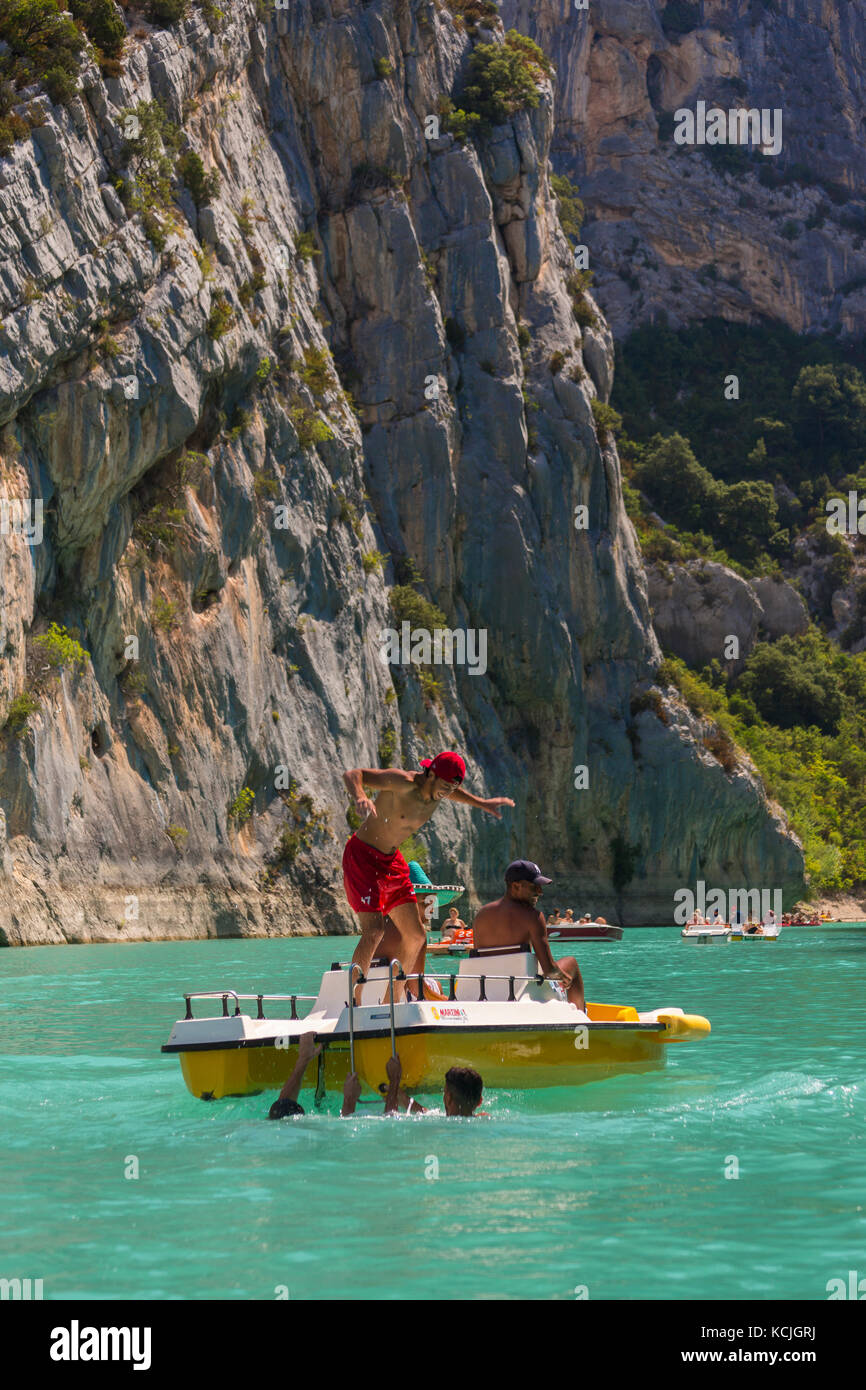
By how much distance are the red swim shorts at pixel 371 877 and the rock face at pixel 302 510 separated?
78.1ft

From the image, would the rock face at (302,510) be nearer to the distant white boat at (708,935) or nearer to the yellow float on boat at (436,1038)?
the distant white boat at (708,935)

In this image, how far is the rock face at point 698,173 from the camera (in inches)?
4456

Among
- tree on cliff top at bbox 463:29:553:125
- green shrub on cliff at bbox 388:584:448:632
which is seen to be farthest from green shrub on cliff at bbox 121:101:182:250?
tree on cliff top at bbox 463:29:553:125

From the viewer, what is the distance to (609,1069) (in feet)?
41.7

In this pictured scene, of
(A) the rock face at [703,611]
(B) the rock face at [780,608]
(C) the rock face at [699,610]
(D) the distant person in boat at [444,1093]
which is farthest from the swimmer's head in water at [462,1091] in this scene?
(B) the rock face at [780,608]

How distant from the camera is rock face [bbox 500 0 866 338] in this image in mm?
113188

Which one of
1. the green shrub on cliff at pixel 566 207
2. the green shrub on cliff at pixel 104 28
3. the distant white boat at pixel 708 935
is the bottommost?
the distant white boat at pixel 708 935

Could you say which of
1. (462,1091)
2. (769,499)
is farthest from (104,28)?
(769,499)

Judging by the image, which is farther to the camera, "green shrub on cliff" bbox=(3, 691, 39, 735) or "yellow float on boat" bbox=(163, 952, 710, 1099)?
"green shrub on cliff" bbox=(3, 691, 39, 735)

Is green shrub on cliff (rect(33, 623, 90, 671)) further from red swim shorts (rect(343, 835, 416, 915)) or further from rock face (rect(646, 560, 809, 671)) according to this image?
rock face (rect(646, 560, 809, 671))

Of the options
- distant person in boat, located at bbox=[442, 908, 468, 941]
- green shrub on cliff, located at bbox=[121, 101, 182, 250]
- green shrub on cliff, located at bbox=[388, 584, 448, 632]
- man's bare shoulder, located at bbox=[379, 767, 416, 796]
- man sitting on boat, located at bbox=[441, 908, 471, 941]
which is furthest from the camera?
green shrub on cliff, located at bbox=[388, 584, 448, 632]

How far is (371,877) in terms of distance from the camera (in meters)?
12.4

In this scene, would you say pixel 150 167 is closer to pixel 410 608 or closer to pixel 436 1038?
pixel 410 608

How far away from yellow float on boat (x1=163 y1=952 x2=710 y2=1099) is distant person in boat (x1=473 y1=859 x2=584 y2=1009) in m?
0.19
